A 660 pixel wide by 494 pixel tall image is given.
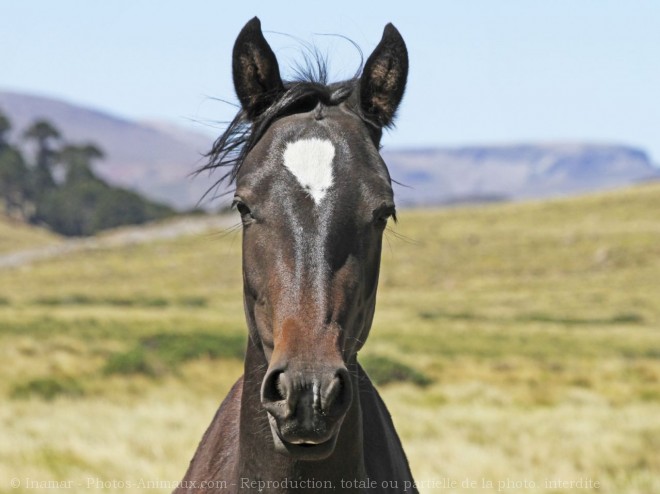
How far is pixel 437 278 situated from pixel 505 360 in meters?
38.2

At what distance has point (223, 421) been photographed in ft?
17.3

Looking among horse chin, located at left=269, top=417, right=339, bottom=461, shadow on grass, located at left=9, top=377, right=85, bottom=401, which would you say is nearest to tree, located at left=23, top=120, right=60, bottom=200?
shadow on grass, located at left=9, top=377, right=85, bottom=401

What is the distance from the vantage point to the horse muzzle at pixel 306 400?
3375 millimetres

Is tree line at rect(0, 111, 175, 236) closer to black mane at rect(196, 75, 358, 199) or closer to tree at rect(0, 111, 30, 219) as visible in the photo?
tree at rect(0, 111, 30, 219)

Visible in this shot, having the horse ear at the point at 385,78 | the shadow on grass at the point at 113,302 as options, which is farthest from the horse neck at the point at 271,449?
the shadow on grass at the point at 113,302

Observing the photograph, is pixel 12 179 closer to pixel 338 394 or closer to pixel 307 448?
pixel 307 448

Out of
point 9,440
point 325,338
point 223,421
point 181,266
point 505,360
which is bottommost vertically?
point 181,266

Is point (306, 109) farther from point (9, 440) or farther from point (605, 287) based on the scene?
point (605, 287)

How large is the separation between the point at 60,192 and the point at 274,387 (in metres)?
123

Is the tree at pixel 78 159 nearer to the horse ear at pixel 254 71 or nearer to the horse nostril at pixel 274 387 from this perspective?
the horse ear at pixel 254 71

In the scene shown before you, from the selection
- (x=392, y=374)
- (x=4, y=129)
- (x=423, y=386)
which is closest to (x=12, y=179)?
(x=4, y=129)

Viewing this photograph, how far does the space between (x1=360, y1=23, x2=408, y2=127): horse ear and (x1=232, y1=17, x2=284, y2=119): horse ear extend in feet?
1.30

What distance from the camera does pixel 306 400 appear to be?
11.1 ft

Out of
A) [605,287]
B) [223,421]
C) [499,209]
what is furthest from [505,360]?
[499,209]
